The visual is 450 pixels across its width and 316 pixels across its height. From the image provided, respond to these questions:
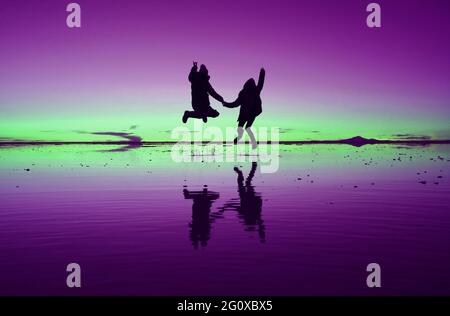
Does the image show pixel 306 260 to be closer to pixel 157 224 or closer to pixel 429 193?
pixel 157 224

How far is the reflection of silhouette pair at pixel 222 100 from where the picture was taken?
19.9 metres

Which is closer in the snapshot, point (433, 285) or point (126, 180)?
point (433, 285)

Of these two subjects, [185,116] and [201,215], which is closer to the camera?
[201,215]

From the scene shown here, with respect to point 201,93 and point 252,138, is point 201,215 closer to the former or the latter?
point 201,93

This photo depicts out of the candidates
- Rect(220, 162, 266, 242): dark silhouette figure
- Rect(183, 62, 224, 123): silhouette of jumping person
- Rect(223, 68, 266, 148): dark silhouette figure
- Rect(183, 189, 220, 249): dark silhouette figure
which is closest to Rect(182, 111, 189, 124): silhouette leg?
Rect(183, 62, 224, 123): silhouette of jumping person

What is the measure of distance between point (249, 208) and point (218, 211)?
1362mm

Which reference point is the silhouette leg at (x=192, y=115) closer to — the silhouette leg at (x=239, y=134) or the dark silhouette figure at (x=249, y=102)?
the silhouette leg at (x=239, y=134)

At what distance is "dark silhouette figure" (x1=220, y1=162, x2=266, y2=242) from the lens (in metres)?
14.5

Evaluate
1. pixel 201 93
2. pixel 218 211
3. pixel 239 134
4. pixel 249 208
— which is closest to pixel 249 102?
pixel 239 134

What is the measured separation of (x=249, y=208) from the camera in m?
18.1

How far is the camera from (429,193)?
876 inches

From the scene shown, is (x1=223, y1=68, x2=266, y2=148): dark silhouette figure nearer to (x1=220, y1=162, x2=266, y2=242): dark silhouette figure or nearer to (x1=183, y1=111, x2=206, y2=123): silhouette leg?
(x1=183, y1=111, x2=206, y2=123): silhouette leg
